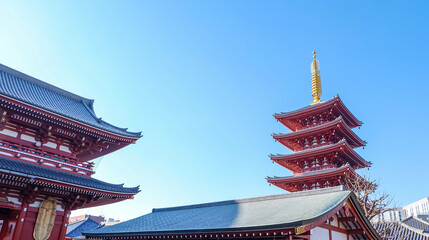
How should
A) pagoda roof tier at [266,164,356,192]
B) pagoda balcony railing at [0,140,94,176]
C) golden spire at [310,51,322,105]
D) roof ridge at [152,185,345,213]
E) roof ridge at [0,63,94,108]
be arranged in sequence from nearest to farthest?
pagoda balcony railing at [0,140,94,176]
roof ridge at [152,185,345,213]
roof ridge at [0,63,94,108]
pagoda roof tier at [266,164,356,192]
golden spire at [310,51,322,105]

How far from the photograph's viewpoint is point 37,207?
14734 millimetres

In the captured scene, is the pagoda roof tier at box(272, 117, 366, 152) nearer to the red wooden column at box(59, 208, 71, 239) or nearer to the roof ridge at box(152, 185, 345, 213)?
the roof ridge at box(152, 185, 345, 213)

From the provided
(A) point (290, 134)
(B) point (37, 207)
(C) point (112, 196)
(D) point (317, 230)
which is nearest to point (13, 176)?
(B) point (37, 207)

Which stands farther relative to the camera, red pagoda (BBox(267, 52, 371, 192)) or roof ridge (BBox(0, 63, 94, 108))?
red pagoda (BBox(267, 52, 371, 192))

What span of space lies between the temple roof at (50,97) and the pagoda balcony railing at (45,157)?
239 centimetres

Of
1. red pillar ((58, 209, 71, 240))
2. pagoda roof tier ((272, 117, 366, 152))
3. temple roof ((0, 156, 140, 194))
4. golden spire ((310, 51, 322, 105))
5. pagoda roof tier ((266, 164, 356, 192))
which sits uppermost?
golden spire ((310, 51, 322, 105))

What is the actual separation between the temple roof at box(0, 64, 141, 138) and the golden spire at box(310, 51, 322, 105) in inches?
848

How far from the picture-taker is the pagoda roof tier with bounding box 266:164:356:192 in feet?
80.7

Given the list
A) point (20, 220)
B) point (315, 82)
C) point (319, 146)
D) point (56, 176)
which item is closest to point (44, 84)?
point (56, 176)

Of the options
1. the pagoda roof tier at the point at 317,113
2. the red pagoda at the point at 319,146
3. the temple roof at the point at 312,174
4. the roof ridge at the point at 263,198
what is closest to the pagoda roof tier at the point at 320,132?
the red pagoda at the point at 319,146

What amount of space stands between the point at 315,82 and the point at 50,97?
2653 centimetres

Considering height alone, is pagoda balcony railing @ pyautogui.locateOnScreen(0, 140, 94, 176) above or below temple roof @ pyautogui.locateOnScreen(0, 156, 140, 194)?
above

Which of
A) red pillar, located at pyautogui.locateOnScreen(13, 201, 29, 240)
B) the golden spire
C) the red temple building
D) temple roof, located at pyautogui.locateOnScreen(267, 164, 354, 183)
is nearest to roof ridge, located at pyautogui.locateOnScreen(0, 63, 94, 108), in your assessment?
the red temple building

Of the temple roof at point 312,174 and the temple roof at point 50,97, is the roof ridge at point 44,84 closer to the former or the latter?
the temple roof at point 50,97
